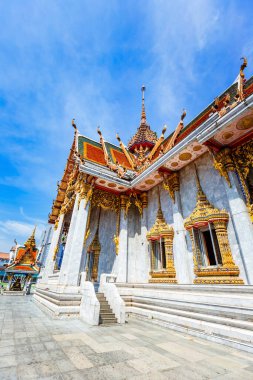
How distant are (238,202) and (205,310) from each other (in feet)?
12.3

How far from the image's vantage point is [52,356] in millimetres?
3396

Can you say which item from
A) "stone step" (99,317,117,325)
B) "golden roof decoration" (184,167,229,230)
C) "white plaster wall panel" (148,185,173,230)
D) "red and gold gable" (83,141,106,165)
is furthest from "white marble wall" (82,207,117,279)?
"golden roof decoration" (184,167,229,230)

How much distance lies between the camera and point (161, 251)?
973cm

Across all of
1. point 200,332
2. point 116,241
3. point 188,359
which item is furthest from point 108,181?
point 188,359

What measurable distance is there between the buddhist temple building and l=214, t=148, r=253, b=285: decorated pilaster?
3 centimetres

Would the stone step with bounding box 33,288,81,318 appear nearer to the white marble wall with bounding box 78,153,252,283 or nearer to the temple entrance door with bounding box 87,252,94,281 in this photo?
the white marble wall with bounding box 78,153,252,283

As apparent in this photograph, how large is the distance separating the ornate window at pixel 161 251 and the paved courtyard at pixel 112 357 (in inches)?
153

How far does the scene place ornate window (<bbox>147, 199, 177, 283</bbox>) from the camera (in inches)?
356

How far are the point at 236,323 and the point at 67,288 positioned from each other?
6.67 metres

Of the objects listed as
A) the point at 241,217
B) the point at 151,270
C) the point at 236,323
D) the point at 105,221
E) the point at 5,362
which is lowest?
the point at 5,362

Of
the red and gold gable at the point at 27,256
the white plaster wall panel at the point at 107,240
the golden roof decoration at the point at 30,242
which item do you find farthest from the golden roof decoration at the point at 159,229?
the golden roof decoration at the point at 30,242

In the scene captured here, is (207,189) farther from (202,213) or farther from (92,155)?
(92,155)

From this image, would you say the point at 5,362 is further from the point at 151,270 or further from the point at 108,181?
the point at 108,181

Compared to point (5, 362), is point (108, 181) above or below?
above
